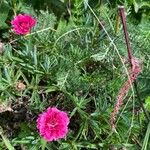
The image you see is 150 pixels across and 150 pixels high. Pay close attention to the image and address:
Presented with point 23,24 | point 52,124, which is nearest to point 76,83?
point 52,124

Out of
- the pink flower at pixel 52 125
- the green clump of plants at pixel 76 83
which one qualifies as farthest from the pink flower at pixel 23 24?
the pink flower at pixel 52 125

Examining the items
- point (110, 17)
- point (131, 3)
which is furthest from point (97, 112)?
point (131, 3)

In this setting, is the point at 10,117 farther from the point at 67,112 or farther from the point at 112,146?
the point at 112,146

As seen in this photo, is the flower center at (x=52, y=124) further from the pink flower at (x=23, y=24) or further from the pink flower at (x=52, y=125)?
the pink flower at (x=23, y=24)

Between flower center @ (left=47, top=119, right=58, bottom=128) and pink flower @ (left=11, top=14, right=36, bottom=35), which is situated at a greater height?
pink flower @ (left=11, top=14, right=36, bottom=35)

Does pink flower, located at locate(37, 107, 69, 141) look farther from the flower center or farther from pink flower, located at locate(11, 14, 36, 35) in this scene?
pink flower, located at locate(11, 14, 36, 35)

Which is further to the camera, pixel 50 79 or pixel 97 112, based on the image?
pixel 50 79

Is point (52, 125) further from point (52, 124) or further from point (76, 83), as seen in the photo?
point (76, 83)

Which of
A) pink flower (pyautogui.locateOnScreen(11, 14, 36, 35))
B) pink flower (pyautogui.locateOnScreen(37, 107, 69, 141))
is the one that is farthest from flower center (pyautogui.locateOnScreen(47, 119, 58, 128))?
pink flower (pyautogui.locateOnScreen(11, 14, 36, 35))
